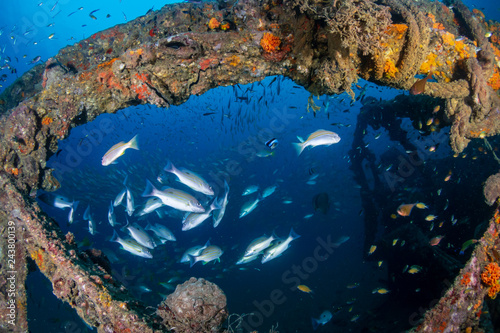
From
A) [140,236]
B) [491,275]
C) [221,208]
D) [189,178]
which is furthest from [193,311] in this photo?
[491,275]

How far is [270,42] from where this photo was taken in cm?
380

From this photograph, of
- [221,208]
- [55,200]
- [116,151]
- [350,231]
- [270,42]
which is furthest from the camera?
[350,231]

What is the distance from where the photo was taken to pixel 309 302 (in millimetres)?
11328

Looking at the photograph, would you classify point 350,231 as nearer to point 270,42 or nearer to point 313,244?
point 313,244

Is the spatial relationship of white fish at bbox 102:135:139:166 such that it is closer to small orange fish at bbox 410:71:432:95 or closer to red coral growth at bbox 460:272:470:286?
small orange fish at bbox 410:71:432:95

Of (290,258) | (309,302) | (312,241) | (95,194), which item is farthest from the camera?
(95,194)

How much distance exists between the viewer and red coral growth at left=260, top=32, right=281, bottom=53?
380 centimetres

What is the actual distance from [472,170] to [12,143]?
44.7 feet

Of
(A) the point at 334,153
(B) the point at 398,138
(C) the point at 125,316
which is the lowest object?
(A) the point at 334,153

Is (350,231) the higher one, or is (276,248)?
(276,248)

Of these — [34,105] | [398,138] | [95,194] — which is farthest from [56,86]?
[95,194]

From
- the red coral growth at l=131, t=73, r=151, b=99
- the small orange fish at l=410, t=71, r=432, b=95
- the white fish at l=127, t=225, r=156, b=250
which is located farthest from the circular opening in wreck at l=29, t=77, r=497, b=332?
the small orange fish at l=410, t=71, r=432, b=95

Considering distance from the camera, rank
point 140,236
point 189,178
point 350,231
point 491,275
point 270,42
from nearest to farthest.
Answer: point 491,275 < point 270,42 < point 189,178 < point 140,236 < point 350,231

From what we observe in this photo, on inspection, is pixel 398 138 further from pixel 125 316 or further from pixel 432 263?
pixel 125 316
